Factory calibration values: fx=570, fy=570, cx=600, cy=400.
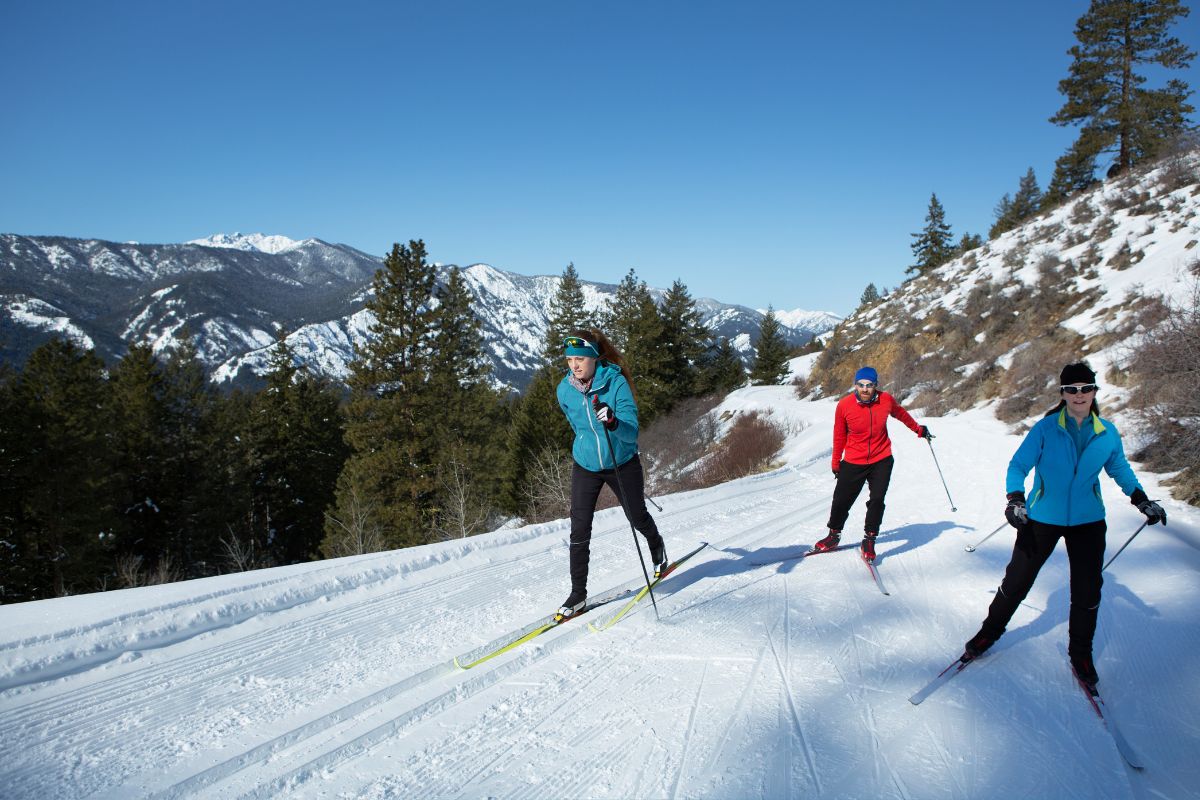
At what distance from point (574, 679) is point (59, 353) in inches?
1133

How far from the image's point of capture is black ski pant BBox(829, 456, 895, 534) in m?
5.86

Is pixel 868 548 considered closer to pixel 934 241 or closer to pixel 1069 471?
pixel 1069 471

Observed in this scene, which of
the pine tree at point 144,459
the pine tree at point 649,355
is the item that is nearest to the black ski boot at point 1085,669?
the pine tree at point 649,355

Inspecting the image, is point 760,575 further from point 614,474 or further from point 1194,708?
point 1194,708

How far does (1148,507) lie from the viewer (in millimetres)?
3445

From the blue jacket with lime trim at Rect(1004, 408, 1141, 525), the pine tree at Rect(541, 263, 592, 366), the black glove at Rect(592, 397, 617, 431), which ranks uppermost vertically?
the pine tree at Rect(541, 263, 592, 366)

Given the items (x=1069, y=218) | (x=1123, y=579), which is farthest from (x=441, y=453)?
(x=1069, y=218)

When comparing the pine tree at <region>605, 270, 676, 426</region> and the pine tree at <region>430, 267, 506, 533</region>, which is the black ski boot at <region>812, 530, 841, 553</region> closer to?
the pine tree at <region>430, 267, 506, 533</region>

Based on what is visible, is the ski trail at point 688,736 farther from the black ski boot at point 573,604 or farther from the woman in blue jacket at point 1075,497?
the woman in blue jacket at point 1075,497

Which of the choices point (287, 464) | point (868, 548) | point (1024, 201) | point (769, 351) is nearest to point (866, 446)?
point (868, 548)

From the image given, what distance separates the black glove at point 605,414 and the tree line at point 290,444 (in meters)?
13.8

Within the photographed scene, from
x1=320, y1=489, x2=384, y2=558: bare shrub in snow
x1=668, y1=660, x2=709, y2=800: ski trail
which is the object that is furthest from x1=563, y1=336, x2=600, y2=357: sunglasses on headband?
x1=320, y1=489, x2=384, y2=558: bare shrub in snow

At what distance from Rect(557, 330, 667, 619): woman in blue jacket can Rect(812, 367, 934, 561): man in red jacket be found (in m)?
2.67

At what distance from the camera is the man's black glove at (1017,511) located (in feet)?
11.5
